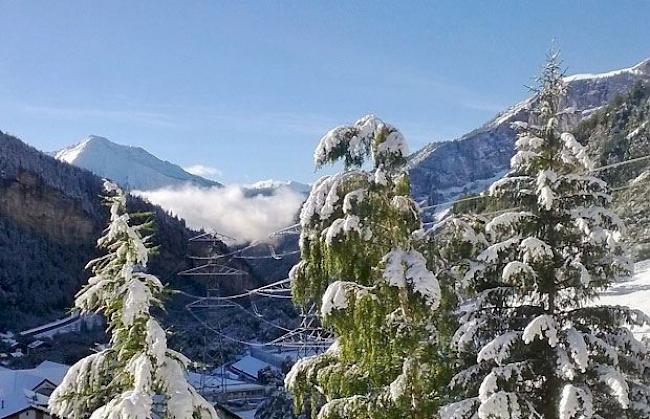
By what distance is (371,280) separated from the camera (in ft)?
26.1

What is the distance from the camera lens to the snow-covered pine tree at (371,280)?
7457 mm

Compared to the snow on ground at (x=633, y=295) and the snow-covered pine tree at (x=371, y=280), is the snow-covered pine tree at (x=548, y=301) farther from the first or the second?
the snow on ground at (x=633, y=295)

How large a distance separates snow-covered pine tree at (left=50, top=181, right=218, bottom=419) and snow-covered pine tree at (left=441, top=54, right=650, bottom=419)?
3049 millimetres

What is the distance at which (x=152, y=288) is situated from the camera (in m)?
6.62

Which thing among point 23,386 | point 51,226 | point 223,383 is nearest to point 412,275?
point 23,386

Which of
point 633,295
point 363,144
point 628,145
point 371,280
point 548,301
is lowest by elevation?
point 633,295

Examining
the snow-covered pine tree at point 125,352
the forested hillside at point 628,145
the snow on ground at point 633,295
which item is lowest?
the snow on ground at point 633,295

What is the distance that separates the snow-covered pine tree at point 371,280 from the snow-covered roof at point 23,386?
26247 mm

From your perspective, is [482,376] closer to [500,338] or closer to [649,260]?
[500,338]

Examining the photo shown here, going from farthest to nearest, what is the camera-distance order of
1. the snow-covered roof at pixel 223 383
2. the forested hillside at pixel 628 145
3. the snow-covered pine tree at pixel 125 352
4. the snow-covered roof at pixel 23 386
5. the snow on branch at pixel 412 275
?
the forested hillside at pixel 628 145 → the snow-covered roof at pixel 223 383 → the snow-covered roof at pixel 23 386 → the snow on branch at pixel 412 275 → the snow-covered pine tree at pixel 125 352

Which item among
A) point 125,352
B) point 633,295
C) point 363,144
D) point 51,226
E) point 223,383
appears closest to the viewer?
point 125,352

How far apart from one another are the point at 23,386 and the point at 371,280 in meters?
39.5

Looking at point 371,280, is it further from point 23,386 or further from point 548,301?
point 23,386

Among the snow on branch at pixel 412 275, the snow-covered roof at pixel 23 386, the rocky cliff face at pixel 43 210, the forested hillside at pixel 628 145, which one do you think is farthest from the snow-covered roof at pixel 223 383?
the rocky cliff face at pixel 43 210
